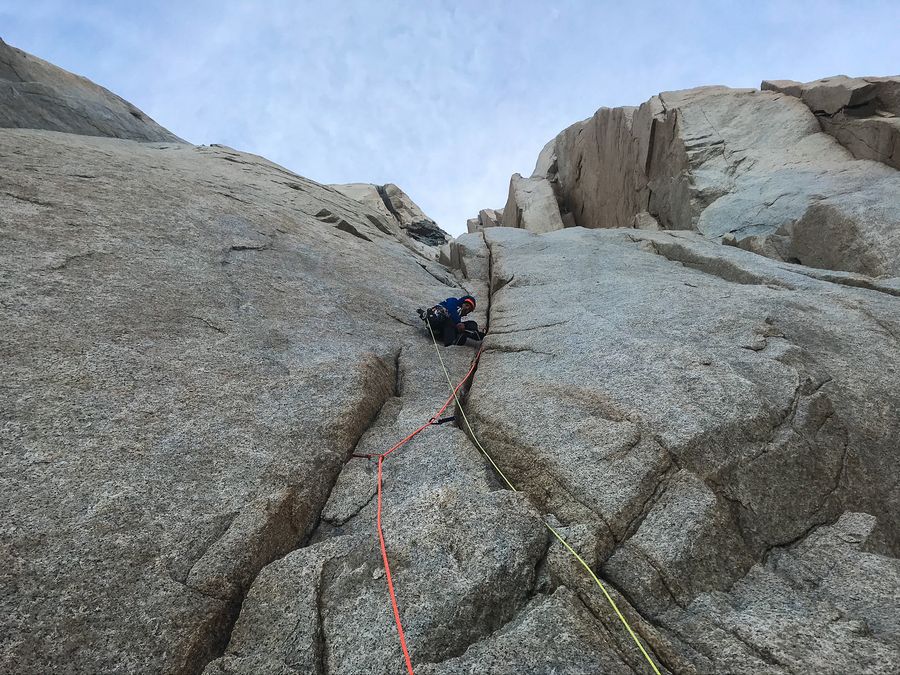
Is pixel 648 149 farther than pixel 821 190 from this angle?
Yes

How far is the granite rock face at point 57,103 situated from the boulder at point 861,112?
29.0 metres

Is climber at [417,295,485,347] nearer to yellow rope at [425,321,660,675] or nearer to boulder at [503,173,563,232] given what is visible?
yellow rope at [425,321,660,675]

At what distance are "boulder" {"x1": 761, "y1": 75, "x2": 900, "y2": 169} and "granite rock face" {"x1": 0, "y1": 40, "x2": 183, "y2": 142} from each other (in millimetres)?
29040

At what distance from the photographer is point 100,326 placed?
6.44 metres

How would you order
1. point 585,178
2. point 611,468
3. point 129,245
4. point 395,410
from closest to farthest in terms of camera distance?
point 611,468 → point 395,410 → point 129,245 → point 585,178

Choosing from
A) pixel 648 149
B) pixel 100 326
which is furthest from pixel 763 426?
pixel 648 149

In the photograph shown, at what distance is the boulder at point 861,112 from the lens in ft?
50.5

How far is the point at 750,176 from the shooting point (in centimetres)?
1788

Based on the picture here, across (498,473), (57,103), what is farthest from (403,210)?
(498,473)

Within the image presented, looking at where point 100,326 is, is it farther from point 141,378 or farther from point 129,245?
point 129,245

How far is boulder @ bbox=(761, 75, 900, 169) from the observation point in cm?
1540

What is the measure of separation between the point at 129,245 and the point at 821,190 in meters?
18.8

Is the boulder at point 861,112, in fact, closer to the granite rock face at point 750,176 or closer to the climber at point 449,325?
the granite rock face at point 750,176

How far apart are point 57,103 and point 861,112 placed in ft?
102
